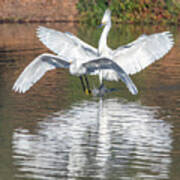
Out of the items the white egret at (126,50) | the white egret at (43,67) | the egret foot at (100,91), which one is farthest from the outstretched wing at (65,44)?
the white egret at (43,67)

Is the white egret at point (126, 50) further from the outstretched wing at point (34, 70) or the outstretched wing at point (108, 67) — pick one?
the outstretched wing at point (34, 70)

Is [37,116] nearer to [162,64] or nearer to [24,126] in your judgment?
[24,126]

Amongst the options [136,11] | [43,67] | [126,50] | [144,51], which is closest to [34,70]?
[43,67]

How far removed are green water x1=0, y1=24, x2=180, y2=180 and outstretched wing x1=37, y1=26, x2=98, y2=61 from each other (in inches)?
32.9

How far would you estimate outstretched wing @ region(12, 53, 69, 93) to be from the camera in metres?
13.7

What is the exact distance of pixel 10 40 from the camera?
2900 centimetres

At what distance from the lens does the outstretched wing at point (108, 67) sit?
12.8 m

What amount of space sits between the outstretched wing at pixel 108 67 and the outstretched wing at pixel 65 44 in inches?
46.1

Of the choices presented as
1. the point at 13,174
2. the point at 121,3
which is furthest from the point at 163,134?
the point at 121,3

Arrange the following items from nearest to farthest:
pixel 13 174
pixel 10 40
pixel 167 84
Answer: pixel 13 174
pixel 167 84
pixel 10 40

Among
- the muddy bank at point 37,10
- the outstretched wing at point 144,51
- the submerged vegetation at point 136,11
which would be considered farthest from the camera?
the muddy bank at point 37,10

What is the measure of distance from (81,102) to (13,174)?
17.8ft

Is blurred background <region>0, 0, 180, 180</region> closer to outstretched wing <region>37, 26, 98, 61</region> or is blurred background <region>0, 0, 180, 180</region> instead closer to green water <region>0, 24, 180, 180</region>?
green water <region>0, 24, 180, 180</region>

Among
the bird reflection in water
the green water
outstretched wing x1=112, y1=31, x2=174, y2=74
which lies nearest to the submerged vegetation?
the green water
